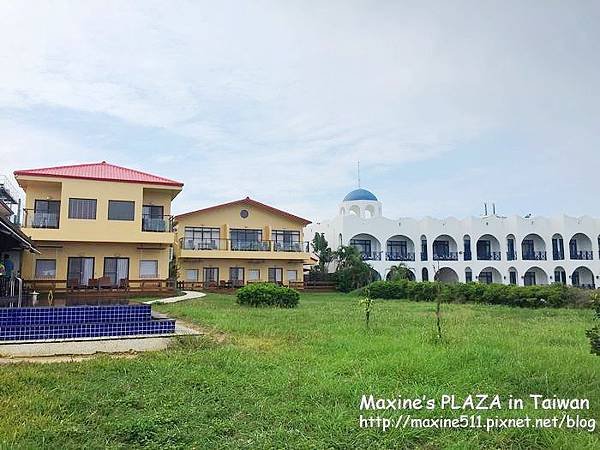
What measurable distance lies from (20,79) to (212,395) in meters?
11.1

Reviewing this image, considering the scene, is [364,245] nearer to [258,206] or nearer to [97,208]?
[258,206]

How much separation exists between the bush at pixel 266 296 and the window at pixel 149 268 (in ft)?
31.1

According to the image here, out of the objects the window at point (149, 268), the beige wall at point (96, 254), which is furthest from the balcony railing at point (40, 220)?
the window at point (149, 268)

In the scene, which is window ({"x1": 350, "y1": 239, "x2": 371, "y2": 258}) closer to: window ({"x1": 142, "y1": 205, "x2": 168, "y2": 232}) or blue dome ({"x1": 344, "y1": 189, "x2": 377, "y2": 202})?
blue dome ({"x1": 344, "y1": 189, "x2": 377, "y2": 202})

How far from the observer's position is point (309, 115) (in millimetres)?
16766

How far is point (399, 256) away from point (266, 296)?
78.5 feet

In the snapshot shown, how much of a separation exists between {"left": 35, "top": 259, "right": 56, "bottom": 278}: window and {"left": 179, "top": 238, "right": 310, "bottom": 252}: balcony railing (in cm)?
755

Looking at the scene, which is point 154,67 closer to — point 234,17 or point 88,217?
point 234,17

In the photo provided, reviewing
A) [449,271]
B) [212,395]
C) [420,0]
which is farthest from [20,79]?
[449,271]

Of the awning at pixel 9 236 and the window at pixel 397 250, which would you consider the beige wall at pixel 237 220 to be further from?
the awning at pixel 9 236

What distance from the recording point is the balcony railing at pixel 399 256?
39.3m

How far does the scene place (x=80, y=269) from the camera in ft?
81.4

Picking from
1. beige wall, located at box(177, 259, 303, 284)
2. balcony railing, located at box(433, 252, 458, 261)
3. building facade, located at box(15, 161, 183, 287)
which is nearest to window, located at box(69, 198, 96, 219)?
building facade, located at box(15, 161, 183, 287)

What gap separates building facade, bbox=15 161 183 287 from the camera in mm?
23531
